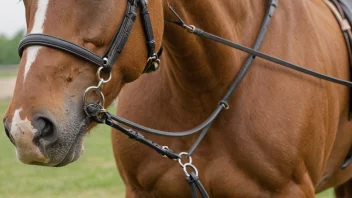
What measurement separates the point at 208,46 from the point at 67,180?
6018mm

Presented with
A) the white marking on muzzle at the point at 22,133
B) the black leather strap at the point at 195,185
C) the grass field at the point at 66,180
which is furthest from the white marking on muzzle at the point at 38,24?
the grass field at the point at 66,180

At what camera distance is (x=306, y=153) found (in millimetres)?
3520

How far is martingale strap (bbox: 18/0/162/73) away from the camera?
2453mm

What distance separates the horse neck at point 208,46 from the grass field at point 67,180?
3.60 meters

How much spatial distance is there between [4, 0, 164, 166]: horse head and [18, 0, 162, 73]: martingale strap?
2 cm

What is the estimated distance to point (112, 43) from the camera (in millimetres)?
2592

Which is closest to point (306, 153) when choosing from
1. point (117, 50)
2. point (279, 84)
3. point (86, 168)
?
point (279, 84)

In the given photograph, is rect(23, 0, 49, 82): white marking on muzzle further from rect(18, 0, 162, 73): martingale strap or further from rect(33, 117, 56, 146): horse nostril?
rect(33, 117, 56, 146): horse nostril

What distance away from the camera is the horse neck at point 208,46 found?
10.5 feet

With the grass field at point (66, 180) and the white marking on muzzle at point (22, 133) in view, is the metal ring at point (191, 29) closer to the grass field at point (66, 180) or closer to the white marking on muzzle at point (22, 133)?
the white marking on muzzle at point (22, 133)

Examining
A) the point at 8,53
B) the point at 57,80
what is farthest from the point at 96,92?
the point at 8,53

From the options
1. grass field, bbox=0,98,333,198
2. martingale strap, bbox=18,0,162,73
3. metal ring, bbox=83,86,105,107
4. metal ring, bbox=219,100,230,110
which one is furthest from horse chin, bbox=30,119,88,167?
grass field, bbox=0,98,333,198

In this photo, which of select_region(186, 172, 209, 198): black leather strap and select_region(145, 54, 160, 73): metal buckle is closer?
select_region(145, 54, 160, 73): metal buckle

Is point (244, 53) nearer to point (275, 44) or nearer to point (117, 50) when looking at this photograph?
point (275, 44)
